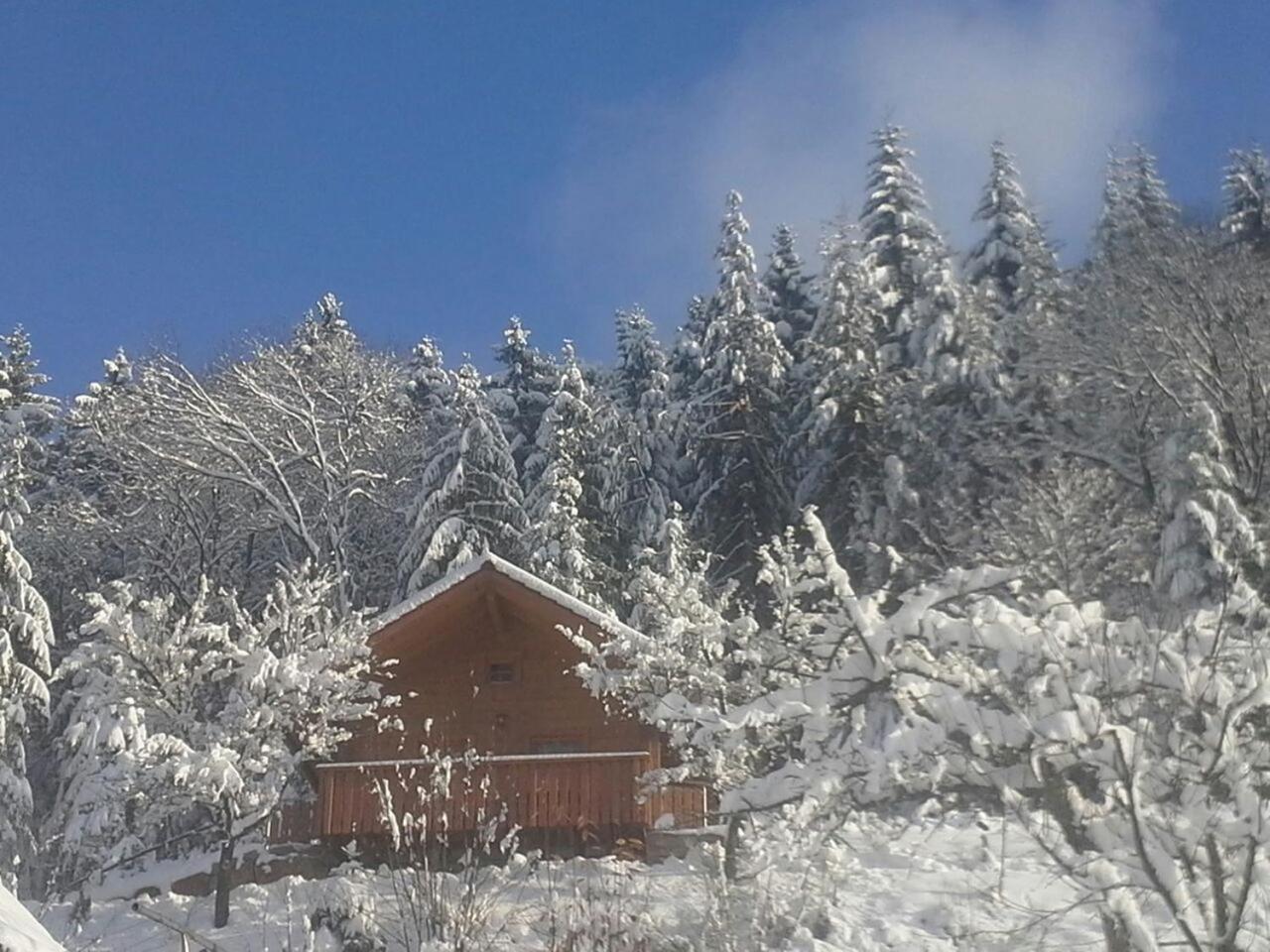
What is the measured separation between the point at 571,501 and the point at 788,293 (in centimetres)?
1133

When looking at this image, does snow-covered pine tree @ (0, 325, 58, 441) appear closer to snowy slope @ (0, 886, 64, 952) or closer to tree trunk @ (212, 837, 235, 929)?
tree trunk @ (212, 837, 235, 929)

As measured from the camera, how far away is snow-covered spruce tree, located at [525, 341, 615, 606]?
30681 mm

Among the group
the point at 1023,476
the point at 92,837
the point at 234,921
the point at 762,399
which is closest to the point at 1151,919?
the point at 234,921

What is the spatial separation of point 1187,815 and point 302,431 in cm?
3114

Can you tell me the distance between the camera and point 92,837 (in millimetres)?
23188

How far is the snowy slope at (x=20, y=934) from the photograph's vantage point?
4484 millimetres

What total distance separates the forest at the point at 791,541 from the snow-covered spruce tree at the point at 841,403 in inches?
3.9

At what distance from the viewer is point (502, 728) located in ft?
78.5

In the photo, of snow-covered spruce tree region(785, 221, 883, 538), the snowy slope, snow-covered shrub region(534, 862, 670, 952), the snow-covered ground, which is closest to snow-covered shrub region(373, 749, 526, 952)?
the snow-covered ground

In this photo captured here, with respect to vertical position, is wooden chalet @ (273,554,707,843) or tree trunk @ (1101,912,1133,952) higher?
wooden chalet @ (273,554,707,843)

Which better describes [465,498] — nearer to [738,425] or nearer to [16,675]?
[738,425]

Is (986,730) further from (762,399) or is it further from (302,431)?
(302,431)

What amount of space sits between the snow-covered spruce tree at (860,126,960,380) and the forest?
109 millimetres

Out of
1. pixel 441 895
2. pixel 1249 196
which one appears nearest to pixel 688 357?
pixel 1249 196
